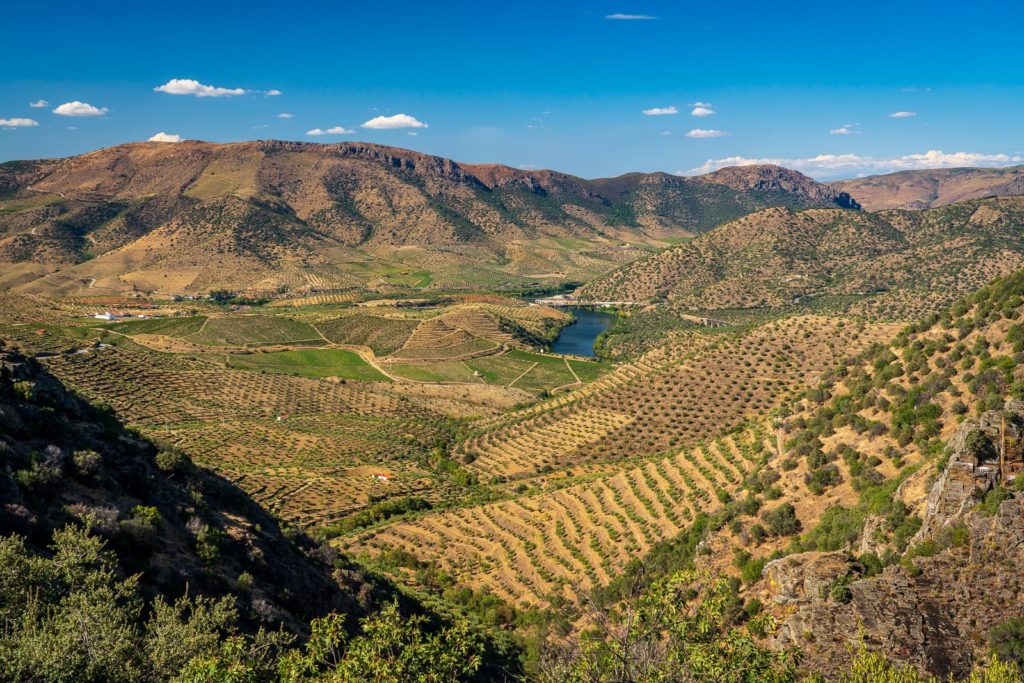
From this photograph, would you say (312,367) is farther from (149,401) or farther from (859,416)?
(859,416)

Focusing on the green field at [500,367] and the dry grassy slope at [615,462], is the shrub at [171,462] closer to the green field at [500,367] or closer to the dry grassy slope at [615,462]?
the dry grassy slope at [615,462]

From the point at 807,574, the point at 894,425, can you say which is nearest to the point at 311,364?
the point at 894,425

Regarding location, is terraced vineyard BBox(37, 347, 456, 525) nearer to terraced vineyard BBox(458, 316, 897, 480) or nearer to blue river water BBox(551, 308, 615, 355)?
terraced vineyard BBox(458, 316, 897, 480)

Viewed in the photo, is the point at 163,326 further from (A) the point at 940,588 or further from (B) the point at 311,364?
(A) the point at 940,588

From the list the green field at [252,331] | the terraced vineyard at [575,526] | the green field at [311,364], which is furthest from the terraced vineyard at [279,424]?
the green field at [252,331]

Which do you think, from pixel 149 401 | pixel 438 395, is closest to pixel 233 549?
pixel 149 401

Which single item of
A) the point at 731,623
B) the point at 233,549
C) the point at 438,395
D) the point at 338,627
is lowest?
the point at 438,395
